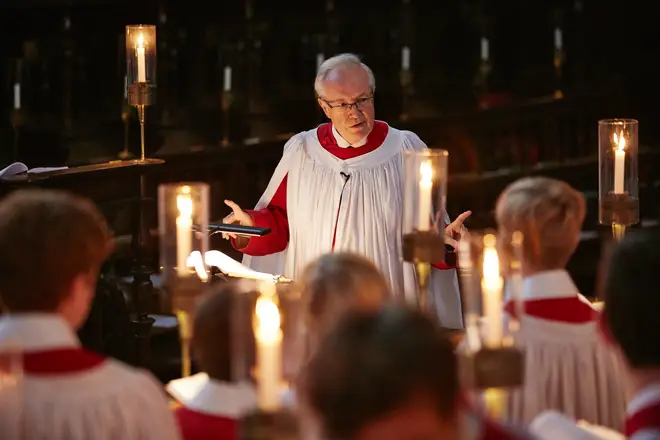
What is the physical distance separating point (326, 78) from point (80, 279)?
2895mm

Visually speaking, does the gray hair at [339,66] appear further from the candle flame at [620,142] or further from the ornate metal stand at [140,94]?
the candle flame at [620,142]

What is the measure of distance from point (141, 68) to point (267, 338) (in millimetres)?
3687

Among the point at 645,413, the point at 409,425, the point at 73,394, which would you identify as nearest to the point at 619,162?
the point at 645,413

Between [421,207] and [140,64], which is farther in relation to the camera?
[140,64]

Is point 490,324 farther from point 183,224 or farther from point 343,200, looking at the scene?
point 343,200

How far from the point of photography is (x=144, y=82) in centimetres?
630

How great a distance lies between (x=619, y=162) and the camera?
5023 millimetres

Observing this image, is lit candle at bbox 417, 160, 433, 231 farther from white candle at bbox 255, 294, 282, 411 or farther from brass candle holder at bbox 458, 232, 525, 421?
white candle at bbox 255, 294, 282, 411

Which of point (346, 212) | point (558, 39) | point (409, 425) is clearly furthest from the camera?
point (558, 39)

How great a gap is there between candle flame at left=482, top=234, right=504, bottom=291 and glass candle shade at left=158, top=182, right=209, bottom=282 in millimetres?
936

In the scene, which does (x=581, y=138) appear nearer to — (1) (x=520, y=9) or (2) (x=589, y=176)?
(2) (x=589, y=176)

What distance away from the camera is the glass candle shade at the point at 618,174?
4.92m

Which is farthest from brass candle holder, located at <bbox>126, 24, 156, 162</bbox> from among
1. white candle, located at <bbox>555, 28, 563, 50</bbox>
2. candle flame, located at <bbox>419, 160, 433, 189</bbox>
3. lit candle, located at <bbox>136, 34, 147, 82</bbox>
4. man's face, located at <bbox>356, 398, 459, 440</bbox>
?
white candle, located at <bbox>555, 28, 563, 50</bbox>

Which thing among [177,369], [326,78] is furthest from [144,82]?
[177,369]
